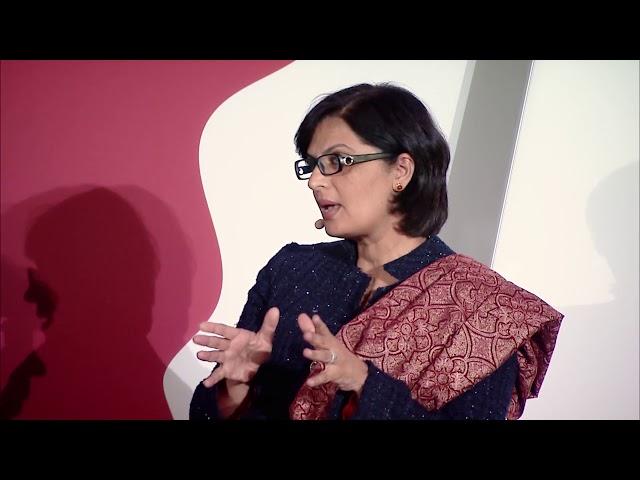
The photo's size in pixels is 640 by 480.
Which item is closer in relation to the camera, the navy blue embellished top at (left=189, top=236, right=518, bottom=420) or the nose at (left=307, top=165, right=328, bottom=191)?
the navy blue embellished top at (left=189, top=236, right=518, bottom=420)

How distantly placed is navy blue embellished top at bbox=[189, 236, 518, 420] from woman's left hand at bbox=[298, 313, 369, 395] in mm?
36

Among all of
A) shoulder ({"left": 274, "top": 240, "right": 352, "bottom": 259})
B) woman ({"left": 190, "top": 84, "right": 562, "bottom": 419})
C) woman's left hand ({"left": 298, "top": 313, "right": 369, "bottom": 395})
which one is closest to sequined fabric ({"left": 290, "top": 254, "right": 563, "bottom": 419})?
woman ({"left": 190, "top": 84, "right": 562, "bottom": 419})

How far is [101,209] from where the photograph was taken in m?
1.84

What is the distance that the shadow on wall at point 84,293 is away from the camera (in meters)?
1.83

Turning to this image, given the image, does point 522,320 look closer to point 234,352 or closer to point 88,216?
point 234,352

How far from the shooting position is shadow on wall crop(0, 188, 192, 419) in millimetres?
1833

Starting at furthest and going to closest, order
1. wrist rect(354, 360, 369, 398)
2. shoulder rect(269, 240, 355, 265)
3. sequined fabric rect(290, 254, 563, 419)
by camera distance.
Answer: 1. shoulder rect(269, 240, 355, 265)
2. sequined fabric rect(290, 254, 563, 419)
3. wrist rect(354, 360, 369, 398)

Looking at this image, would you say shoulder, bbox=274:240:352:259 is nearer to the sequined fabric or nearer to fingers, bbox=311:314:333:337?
the sequined fabric

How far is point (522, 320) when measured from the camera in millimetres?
1104

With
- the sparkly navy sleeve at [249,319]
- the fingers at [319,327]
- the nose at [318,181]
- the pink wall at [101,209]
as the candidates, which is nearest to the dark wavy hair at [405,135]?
the nose at [318,181]

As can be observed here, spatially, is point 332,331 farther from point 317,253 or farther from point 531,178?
point 531,178

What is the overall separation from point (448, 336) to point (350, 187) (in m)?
0.38

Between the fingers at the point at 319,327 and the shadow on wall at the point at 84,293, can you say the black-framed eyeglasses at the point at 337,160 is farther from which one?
the shadow on wall at the point at 84,293

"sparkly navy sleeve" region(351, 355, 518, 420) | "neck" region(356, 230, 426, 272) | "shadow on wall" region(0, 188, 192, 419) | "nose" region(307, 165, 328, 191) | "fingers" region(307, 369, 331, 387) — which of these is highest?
"nose" region(307, 165, 328, 191)
